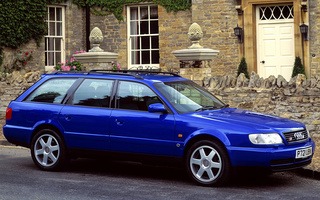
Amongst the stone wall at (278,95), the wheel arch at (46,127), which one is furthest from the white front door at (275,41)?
the wheel arch at (46,127)

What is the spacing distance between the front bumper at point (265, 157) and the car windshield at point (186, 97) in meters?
1.04

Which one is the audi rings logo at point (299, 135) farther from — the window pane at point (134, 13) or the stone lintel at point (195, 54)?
the window pane at point (134, 13)

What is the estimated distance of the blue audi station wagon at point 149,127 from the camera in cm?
743

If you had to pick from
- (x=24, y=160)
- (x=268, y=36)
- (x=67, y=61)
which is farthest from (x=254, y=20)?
(x=24, y=160)

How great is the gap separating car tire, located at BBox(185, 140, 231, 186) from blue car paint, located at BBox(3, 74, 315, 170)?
110mm

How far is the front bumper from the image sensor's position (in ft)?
23.9

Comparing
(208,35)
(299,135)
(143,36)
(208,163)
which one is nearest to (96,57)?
(208,35)

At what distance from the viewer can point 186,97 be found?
27.3ft

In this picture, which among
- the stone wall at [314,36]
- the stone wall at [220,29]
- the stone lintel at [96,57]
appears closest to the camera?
the stone lintel at [96,57]

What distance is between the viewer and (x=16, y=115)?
9.13m

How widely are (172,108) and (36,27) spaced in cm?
1432

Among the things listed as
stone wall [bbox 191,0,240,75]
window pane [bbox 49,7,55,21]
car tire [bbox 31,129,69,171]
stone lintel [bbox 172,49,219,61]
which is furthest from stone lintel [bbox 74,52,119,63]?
window pane [bbox 49,7,55,21]

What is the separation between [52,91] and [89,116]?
0.96 m

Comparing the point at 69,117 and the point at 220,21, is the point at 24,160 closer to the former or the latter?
the point at 69,117
